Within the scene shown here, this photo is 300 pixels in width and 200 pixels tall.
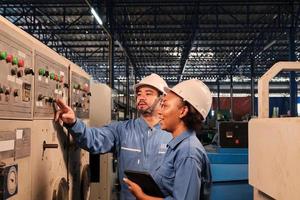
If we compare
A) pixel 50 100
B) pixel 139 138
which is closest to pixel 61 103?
pixel 50 100

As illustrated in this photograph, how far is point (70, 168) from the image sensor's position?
2270 mm

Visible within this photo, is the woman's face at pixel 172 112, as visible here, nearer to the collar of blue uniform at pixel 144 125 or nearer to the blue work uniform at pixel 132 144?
the blue work uniform at pixel 132 144

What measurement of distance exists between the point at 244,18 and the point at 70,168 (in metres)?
7.67

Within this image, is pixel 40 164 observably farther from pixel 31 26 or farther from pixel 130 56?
pixel 130 56

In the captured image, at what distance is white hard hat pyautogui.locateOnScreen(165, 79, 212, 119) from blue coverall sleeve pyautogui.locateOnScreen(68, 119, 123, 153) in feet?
2.22

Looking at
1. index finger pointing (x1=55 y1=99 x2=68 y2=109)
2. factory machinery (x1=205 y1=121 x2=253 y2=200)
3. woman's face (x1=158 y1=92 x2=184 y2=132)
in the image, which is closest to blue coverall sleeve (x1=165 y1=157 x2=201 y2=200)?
woman's face (x1=158 y1=92 x2=184 y2=132)

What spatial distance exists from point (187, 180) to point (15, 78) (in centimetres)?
80

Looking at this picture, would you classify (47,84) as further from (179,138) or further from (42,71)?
(179,138)

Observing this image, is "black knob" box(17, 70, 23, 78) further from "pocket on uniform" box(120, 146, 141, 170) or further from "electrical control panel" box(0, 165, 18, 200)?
Answer: "pocket on uniform" box(120, 146, 141, 170)

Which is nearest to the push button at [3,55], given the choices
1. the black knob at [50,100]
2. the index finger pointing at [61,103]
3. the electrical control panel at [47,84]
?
the electrical control panel at [47,84]

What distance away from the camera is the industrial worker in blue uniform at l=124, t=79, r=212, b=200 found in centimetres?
170

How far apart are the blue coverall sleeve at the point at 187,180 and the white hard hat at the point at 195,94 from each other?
0.28 metres

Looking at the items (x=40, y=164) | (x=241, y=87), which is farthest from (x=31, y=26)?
(x=241, y=87)

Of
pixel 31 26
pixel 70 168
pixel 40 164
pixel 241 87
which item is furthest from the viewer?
pixel 241 87
